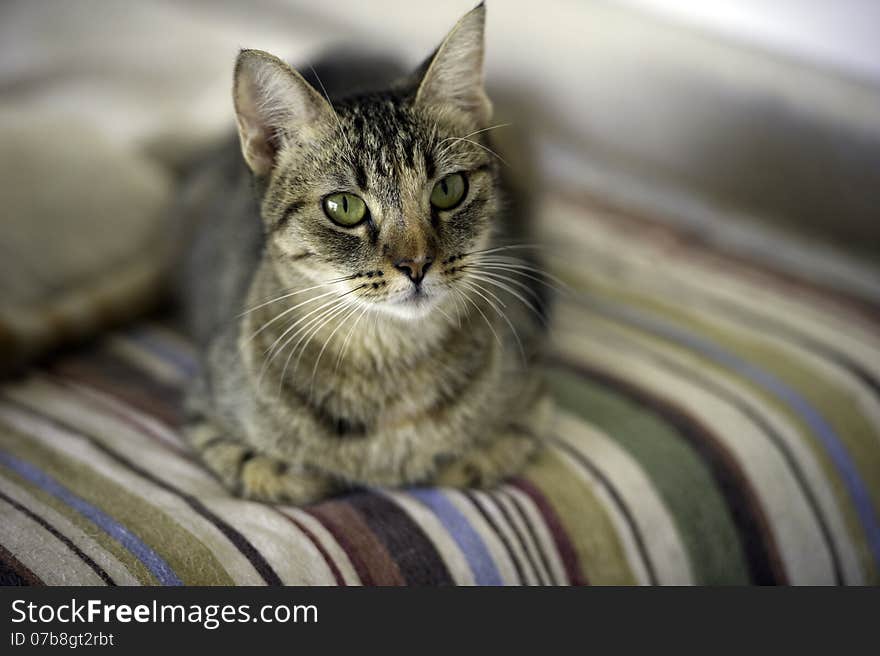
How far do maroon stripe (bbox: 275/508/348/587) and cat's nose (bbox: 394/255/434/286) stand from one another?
1.05 ft

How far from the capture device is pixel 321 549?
991 millimetres

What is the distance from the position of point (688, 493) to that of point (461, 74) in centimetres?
63

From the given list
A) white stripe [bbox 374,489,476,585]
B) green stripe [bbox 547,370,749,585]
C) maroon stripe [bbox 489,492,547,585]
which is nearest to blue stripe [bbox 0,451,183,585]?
white stripe [bbox 374,489,476,585]

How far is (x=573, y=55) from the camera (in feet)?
5.51

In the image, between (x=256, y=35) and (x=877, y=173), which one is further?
(x=256, y=35)

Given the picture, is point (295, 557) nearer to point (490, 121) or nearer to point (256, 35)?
point (490, 121)

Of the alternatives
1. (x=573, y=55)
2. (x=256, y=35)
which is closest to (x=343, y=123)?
(x=573, y=55)

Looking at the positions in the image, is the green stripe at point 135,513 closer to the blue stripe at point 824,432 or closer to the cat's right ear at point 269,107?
the cat's right ear at point 269,107

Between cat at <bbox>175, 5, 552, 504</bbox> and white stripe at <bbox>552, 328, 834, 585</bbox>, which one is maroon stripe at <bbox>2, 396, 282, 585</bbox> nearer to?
cat at <bbox>175, 5, 552, 504</bbox>

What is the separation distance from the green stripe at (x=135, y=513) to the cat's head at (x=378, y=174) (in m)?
0.33

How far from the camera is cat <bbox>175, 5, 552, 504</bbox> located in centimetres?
97

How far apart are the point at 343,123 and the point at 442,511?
49cm

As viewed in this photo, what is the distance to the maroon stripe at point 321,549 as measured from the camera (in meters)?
0.98

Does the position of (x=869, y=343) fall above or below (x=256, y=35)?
below
